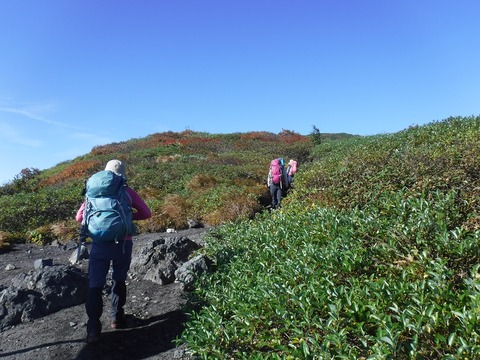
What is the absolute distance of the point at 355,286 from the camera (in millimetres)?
3260

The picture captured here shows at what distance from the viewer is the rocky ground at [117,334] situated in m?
4.41

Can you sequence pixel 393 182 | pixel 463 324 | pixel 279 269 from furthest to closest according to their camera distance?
pixel 393 182 < pixel 279 269 < pixel 463 324

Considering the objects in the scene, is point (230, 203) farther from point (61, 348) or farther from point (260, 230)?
point (61, 348)

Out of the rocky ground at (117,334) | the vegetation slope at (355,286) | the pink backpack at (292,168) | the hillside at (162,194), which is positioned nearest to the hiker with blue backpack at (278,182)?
the hillside at (162,194)

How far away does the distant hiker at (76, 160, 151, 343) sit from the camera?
4.50m

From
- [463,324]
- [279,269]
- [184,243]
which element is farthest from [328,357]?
[184,243]

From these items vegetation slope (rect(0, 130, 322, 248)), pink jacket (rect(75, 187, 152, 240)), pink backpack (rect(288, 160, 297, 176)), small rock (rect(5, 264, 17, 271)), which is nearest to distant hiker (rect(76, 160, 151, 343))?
pink jacket (rect(75, 187, 152, 240))

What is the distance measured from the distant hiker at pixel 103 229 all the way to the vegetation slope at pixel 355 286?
1.10m

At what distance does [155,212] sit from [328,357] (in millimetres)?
9950

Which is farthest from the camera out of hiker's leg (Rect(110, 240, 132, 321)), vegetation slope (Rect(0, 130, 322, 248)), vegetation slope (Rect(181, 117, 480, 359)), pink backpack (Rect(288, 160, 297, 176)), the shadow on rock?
pink backpack (Rect(288, 160, 297, 176))

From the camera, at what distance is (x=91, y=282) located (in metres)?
4.57

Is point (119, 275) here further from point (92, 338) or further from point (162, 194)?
point (162, 194)

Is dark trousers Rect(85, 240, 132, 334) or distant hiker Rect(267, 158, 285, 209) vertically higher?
distant hiker Rect(267, 158, 285, 209)

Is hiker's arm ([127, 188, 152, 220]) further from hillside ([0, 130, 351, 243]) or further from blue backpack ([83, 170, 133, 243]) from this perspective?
hillside ([0, 130, 351, 243])
